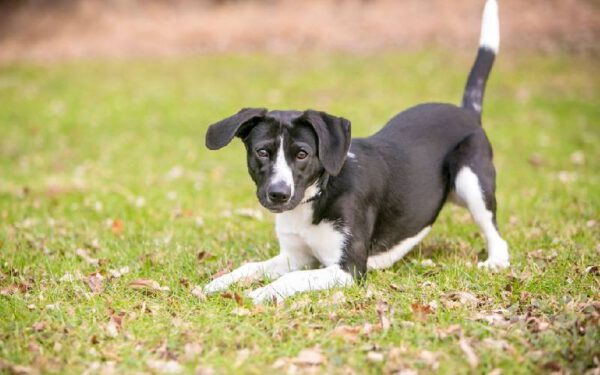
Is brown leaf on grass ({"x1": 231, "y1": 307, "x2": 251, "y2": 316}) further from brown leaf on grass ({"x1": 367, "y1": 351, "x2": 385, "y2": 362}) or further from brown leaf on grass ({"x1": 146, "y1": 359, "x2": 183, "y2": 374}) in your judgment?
brown leaf on grass ({"x1": 367, "y1": 351, "x2": 385, "y2": 362})

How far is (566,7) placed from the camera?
19.8 metres

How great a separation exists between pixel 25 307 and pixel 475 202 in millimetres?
3473

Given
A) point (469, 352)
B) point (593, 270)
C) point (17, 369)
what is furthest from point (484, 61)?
point (17, 369)

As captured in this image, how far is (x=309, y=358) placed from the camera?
3861mm

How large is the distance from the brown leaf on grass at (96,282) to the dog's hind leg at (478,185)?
287 centimetres

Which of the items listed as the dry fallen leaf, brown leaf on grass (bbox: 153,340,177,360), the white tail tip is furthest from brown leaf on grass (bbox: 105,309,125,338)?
the white tail tip

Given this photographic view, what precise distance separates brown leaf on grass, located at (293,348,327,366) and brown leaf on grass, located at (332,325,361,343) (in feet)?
0.73

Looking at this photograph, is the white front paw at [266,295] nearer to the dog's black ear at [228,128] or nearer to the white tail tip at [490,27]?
the dog's black ear at [228,128]

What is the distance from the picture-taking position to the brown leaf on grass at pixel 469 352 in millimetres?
3770

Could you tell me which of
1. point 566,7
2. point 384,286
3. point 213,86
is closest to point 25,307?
point 384,286

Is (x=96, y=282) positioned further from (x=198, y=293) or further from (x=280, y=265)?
(x=280, y=265)

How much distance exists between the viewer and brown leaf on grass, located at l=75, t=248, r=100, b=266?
18.9ft

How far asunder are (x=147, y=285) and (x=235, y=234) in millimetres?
1799

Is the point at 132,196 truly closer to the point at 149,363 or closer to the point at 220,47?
the point at 149,363
